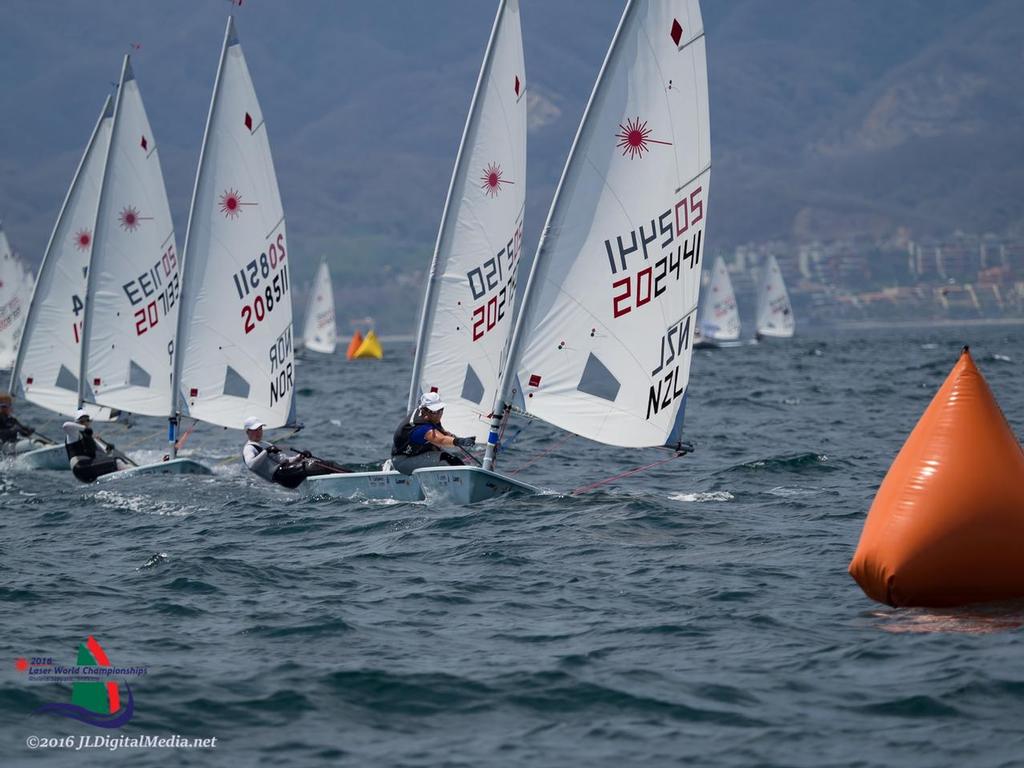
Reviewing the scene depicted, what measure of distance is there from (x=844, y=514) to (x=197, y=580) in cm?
647

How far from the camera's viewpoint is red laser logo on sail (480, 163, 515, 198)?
18203 mm

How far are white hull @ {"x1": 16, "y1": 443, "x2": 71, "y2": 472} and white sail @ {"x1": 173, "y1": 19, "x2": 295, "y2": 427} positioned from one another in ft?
7.46

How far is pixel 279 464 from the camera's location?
58.8 ft

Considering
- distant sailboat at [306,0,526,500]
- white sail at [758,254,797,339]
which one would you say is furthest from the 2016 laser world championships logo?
white sail at [758,254,797,339]

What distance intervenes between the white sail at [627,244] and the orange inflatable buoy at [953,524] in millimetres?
5469

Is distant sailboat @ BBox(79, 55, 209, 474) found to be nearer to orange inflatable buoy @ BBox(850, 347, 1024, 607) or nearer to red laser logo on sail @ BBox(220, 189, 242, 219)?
red laser logo on sail @ BBox(220, 189, 242, 219)

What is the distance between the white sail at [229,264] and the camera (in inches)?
808

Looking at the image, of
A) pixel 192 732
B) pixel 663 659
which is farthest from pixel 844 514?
pixel 192 732

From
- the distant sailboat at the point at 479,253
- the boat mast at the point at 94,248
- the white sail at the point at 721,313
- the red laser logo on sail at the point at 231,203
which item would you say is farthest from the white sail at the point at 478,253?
the white sail at the point at 721,313

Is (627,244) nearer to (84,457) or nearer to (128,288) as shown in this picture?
(84,457)

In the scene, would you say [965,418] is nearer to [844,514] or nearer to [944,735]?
[944,735]

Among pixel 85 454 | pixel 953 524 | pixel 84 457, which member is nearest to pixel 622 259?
pixel 953 524

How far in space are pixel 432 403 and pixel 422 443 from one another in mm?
561

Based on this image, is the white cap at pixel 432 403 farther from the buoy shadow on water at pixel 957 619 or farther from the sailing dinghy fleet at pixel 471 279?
the buoy shadow on water at pixel 957 619
